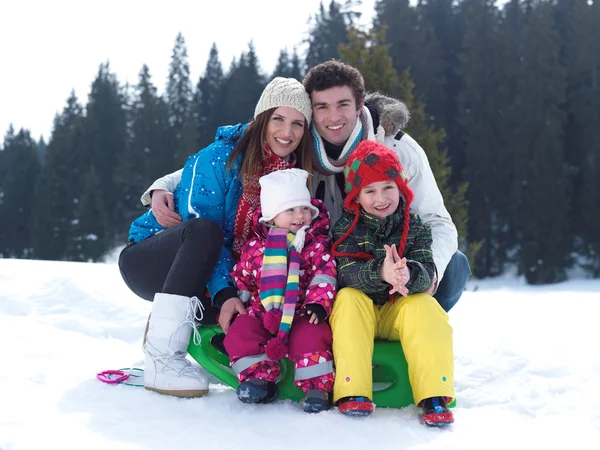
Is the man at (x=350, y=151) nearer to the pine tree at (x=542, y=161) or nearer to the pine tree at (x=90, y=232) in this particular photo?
the pine tree at (x=542, y=161)

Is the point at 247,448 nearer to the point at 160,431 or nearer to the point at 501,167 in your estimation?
the point at 160,431

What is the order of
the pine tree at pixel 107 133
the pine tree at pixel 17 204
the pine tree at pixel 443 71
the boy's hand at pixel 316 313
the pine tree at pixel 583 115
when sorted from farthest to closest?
1. the pine tree at pixel 107 133
2. the pine tree at pixel 17 204
3. the pine tree at pixel 443 71
4. the pine tree at pixel 583 115
5. the boy's hand at pixel 316 313

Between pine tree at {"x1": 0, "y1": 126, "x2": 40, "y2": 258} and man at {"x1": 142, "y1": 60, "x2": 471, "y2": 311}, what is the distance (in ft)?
96.1

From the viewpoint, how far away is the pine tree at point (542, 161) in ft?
70.2

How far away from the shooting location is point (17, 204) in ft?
99.0

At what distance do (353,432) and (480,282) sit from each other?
70.0 feet

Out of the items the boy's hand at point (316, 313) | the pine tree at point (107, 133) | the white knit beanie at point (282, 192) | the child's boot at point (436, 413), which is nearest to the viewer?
the child's boot at point (436, 413)

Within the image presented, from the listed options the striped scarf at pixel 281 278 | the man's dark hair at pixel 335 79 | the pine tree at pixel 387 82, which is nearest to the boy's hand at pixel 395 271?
the striped scarf at pixel 281 278

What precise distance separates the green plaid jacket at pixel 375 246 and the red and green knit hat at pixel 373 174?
31 millimetres

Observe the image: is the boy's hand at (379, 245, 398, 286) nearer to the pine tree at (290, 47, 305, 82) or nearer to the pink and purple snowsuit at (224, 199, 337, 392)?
the pink and purple snowsuit at (224, 199, 337, 392)

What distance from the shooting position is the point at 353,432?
2.06 metres

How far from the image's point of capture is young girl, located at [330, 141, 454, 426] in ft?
7.39

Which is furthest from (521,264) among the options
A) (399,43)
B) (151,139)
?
(151,139)

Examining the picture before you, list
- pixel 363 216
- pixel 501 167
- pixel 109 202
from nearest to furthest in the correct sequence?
1. pixel 363 216
2. pixel 501 167
3. pixel 109 202
